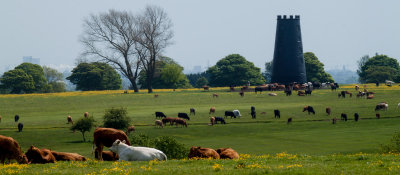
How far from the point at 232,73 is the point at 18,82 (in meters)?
54.0

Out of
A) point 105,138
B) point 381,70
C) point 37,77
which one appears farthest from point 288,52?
point 105,138

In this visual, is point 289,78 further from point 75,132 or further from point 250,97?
point 75,132

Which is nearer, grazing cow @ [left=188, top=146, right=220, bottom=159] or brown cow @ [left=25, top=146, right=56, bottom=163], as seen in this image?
brown cow @ [left=25, top=146, right=56, bottom=163]

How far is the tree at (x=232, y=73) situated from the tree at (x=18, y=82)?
→ 1828 inches

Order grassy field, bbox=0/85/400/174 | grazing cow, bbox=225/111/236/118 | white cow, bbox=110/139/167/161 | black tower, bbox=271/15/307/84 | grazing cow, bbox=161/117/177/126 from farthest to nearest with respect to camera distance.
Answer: black tower, bbox=271/15/307/84 → grazing cow, bbox=225/111/236/118 → grazing cow, bbox=161/117/177/126 → white cow, bbox=110/139/167/161 → grassy field, bbox=0/85/400/174

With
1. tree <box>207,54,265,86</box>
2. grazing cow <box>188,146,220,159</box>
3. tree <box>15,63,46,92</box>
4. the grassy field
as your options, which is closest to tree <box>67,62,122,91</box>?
tree <box>15,63,46,92</box>

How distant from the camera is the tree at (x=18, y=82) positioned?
454 feet

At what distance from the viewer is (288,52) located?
113250mm

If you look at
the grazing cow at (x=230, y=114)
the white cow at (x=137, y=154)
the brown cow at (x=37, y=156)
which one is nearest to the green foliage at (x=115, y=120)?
the grazing cow at (x=230, y=114)

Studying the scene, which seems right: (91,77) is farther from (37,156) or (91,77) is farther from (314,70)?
(37,156)

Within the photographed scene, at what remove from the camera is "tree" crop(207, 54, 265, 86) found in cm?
14400

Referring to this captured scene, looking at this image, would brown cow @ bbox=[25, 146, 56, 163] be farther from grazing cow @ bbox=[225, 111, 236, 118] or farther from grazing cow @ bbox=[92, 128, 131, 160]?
grazing cow @ bbox=[225, 111, 236, 118]

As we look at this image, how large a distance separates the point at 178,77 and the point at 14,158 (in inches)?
4939

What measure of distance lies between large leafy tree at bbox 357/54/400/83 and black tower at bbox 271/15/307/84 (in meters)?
32.9
